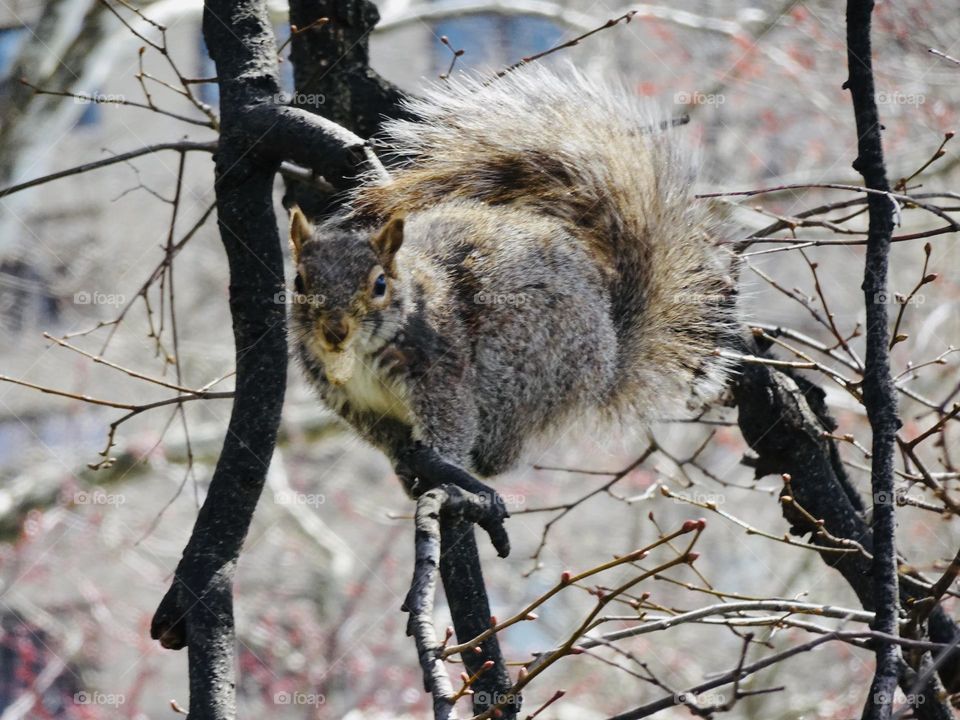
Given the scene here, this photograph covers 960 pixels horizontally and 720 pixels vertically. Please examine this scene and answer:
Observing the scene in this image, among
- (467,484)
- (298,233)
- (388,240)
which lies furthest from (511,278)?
(467,484)

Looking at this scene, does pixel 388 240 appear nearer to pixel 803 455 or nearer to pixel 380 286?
pixel 380 286

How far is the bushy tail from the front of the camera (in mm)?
2506

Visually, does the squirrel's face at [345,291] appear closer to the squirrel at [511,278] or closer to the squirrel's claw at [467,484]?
the squirrel at [511,278]

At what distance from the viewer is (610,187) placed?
256 centimetres

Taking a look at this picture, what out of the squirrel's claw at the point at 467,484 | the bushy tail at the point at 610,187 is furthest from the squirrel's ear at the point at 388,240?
the squirrel's claw at the point at 467,484

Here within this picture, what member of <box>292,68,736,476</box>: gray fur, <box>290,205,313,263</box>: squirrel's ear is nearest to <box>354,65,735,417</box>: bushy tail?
<box>292,68,736,476</box>: gray fur

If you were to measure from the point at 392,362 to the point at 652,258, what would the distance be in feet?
2.60

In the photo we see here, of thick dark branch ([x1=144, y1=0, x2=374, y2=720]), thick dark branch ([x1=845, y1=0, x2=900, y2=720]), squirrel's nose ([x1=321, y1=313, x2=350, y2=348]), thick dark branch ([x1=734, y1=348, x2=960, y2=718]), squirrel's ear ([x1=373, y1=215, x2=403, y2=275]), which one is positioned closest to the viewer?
thick dark branch ([x1=845, y1=0, x2=900, y2=720])

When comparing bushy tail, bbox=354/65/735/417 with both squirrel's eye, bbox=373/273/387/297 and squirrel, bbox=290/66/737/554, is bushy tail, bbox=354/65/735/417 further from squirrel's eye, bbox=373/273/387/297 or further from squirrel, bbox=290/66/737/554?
squirrel's eye, bbox=373/273/387/297

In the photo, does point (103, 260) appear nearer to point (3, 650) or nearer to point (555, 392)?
point (3, 650)

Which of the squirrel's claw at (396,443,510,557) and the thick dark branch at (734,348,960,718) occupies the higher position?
the thick dark branch at (734,348,960,718)

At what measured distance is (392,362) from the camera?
7.19 feet

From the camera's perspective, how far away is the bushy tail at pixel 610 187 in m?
2.51

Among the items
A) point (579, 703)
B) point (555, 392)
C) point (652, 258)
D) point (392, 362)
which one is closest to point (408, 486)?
point (392, 362)
